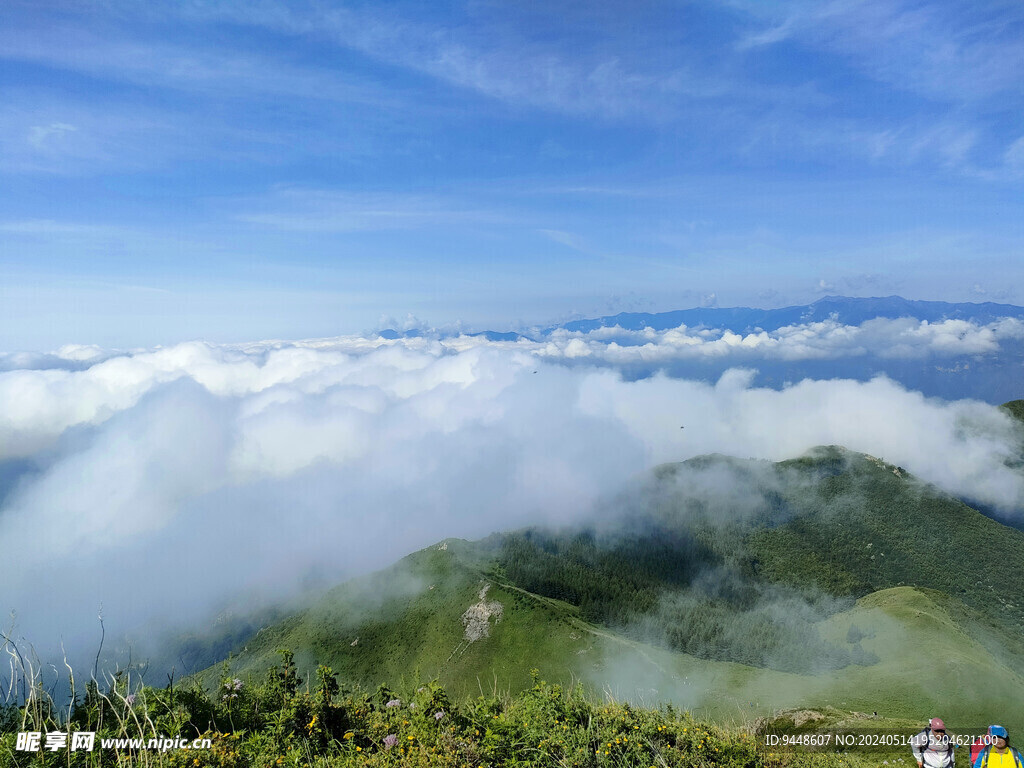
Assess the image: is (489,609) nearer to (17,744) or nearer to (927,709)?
(927,709)

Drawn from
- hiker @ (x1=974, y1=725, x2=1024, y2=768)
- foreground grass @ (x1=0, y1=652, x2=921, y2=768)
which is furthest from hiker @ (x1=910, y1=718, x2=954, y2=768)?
foreground grass @ (x1=0, y1=652, x2=921, y2=768)

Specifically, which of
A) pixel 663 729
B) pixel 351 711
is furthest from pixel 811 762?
pixel 351 711

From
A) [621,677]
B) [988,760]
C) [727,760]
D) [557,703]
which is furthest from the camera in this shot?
[621,677]

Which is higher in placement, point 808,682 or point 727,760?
point 727,760

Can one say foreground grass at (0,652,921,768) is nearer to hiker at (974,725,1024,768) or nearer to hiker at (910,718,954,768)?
hiker at (910,718,954,768)

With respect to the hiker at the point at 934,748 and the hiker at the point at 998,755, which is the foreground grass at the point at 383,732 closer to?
the hiker at the point at 934,748

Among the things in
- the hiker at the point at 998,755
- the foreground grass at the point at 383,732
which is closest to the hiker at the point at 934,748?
the hiker at the point at 998,755

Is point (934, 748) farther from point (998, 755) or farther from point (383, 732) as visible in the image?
point (383, 732)
